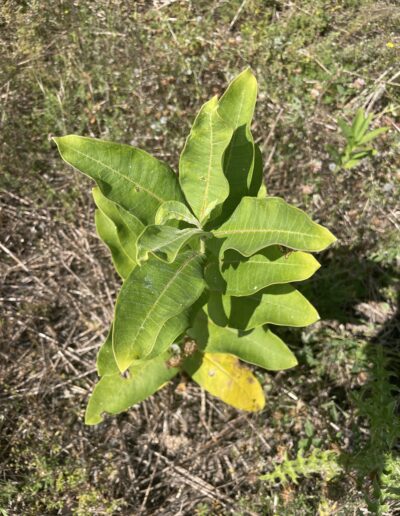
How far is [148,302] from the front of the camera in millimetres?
2021

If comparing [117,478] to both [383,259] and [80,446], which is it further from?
[383,259]

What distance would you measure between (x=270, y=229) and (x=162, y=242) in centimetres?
47

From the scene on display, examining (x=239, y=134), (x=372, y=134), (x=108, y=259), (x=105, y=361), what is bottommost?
(x=108, y=259)

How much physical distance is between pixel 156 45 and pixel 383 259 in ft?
8.92

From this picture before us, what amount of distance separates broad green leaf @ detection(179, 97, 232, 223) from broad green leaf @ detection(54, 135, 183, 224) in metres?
0.09

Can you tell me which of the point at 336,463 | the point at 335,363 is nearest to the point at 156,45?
the point at 335,363

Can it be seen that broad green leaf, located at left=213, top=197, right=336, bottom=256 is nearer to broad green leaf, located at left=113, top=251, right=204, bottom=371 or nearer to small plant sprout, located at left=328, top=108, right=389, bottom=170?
broad green leaf, located at left=113, top=251, right=204, bottom=371

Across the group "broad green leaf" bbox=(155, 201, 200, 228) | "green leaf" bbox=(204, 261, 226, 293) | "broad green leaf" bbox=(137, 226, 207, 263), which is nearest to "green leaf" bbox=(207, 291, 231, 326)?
"green leaf" bbox=(204, 261, 226, 293)

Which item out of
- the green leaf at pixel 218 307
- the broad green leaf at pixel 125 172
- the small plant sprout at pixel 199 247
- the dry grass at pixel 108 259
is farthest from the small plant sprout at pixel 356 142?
the broad green leaf at pixel 125 172

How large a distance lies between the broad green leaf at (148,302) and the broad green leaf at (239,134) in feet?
1.59

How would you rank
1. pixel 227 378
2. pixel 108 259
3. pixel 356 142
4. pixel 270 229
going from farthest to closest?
pixel 108 259 < pixel 356 142 < pixel 227 378 < pixel 270 229

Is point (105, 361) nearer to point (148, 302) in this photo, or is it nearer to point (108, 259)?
point (148, 302)

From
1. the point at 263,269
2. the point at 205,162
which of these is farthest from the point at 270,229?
the point at 205,162

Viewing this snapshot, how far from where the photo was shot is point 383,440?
289cm
